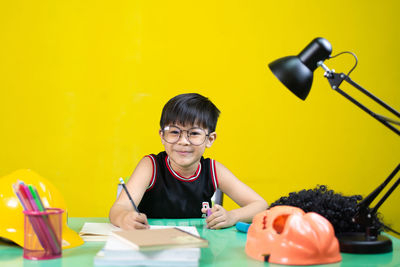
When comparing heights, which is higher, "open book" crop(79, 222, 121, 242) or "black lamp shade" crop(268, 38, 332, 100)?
"black lamp shade" crop(268, 38, 332, 100)

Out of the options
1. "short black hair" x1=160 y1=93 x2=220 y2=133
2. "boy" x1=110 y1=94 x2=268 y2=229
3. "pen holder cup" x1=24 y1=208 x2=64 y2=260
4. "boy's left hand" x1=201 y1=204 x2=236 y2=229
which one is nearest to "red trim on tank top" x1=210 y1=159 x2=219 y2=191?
"boy" x1=110 y1=94 x2=268 y2=229

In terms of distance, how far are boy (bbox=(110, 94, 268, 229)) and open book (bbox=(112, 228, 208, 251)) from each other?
616 mm

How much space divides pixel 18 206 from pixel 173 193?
0.87m

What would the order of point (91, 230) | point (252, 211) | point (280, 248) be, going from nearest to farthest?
point (280, 248), point (91, 230), point (252, 211)

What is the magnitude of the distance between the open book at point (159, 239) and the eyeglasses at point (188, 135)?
75cm

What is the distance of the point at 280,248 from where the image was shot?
938 millimetres

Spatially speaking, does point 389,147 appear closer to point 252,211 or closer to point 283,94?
point 283,94

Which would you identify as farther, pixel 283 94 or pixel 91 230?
pixel 283 94

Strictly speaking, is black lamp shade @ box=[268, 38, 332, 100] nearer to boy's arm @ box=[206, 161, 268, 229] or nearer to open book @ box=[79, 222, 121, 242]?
boy's arm @ box=[206, 161, 268, 229]

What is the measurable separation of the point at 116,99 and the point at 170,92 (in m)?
0.35

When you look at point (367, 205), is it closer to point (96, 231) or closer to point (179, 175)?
point (96, 231)

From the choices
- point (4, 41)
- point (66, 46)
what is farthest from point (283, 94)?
point (4, 41)

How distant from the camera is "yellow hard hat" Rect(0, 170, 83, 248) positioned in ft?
3.52

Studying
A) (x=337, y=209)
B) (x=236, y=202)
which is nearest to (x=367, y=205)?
(x=337, y=209)
